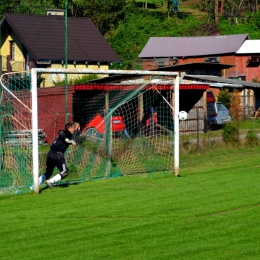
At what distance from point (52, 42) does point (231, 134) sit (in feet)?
62.9

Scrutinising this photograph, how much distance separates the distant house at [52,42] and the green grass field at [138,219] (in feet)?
81.6

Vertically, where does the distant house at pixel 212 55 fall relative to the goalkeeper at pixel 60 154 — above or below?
above

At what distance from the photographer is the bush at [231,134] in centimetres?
2625

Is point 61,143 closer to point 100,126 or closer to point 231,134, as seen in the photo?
point 100,126

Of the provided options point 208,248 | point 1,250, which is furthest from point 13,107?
point 208,248

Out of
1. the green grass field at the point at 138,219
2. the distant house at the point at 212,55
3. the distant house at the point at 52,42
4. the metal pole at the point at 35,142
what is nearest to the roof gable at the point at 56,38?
the distant house at the point at 52,42

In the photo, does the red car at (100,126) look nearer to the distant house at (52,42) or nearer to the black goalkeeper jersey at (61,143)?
the black goalkeeper jersey at (61,143)

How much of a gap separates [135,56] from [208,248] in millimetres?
55681

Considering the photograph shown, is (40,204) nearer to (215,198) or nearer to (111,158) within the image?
(215,198)

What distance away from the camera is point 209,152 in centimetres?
2506

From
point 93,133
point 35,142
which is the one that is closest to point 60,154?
point 35,142

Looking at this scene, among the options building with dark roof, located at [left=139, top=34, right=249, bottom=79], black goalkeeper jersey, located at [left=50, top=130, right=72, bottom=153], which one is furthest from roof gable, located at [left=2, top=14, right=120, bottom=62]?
black goalkeeper jersey, located at [left=50, top=130, right=72, bottom=153]

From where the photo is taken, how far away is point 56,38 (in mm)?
42969

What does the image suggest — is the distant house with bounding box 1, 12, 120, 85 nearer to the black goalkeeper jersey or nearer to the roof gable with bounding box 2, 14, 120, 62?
the roof gable with bounding box 2, 14, 120, 62
